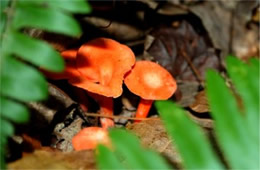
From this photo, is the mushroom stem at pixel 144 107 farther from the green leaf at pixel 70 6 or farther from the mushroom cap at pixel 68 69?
the green leaf at pixel 70 6

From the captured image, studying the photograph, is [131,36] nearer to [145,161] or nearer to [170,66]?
[170,66]

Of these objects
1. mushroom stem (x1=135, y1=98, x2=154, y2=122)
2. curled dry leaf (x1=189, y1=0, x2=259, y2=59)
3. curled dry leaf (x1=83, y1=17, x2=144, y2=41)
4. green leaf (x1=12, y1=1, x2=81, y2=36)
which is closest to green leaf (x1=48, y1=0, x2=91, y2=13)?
green leaf (x1=12, y1=1, x2=81, y2=36)

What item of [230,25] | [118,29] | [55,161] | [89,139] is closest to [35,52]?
[55,161]

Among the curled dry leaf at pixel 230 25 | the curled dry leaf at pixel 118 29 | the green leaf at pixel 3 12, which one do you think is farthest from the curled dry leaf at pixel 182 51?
the green leaf at pixel 3 12

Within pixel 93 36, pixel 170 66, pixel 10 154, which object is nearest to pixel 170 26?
pixel 170 66

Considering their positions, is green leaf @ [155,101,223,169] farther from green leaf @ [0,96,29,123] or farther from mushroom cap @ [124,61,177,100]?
mushroom cap @ [124,61,177,100]

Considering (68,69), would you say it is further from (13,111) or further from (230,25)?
(230,25)
